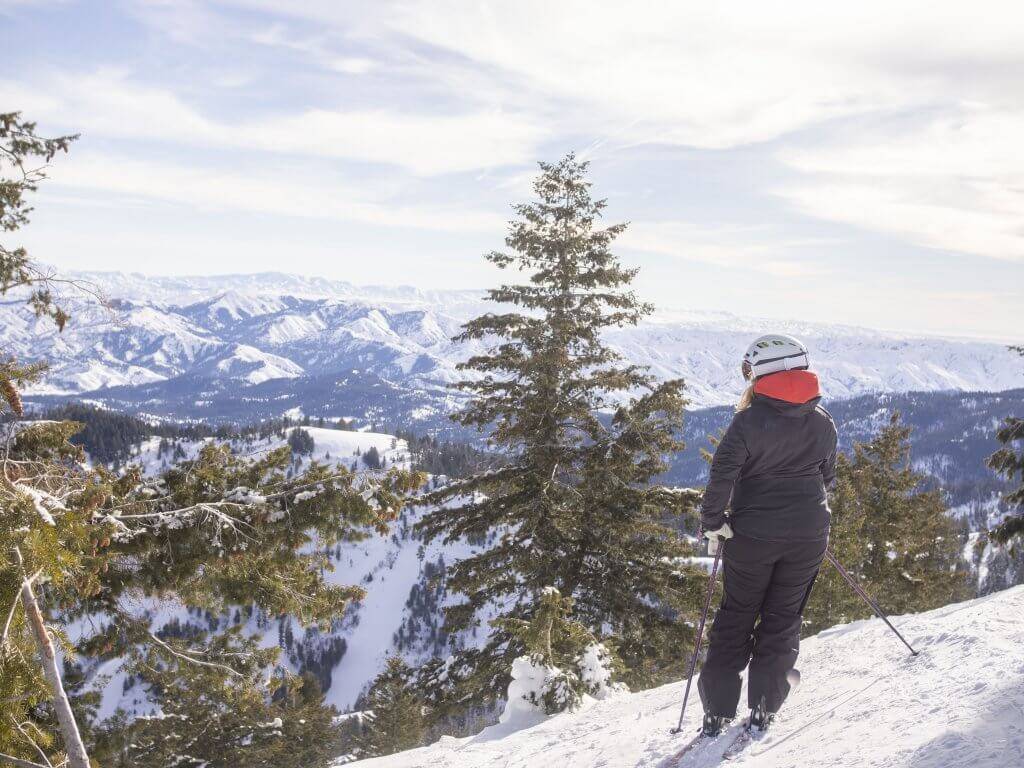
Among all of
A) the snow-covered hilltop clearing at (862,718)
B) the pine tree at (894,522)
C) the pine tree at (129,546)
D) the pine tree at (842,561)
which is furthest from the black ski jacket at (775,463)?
the pine tree at (894,522)

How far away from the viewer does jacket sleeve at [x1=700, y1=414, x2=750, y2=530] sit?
4336 millimetres

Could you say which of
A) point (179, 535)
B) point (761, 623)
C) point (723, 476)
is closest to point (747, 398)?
point (723, 476)

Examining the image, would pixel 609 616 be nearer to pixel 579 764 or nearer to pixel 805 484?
pixel 579 764

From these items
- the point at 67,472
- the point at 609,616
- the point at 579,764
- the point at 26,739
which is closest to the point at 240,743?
the point at 609,616

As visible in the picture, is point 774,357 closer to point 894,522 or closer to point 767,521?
point 767,521

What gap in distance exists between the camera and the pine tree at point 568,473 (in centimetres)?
1201

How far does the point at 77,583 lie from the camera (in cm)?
548

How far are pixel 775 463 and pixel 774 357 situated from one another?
756 mm

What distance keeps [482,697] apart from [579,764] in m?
7.77

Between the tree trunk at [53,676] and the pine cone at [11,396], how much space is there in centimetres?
173

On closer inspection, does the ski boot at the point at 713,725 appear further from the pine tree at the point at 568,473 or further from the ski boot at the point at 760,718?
the pine tree at the point at 568,473

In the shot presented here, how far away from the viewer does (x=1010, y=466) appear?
1500 cm

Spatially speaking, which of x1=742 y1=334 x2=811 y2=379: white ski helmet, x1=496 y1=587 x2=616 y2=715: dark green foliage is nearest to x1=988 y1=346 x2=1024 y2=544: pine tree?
x1=496 y1=587 x2=616 y2=715: dark green foliage

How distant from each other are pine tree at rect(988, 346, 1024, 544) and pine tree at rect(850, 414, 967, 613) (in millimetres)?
8195
